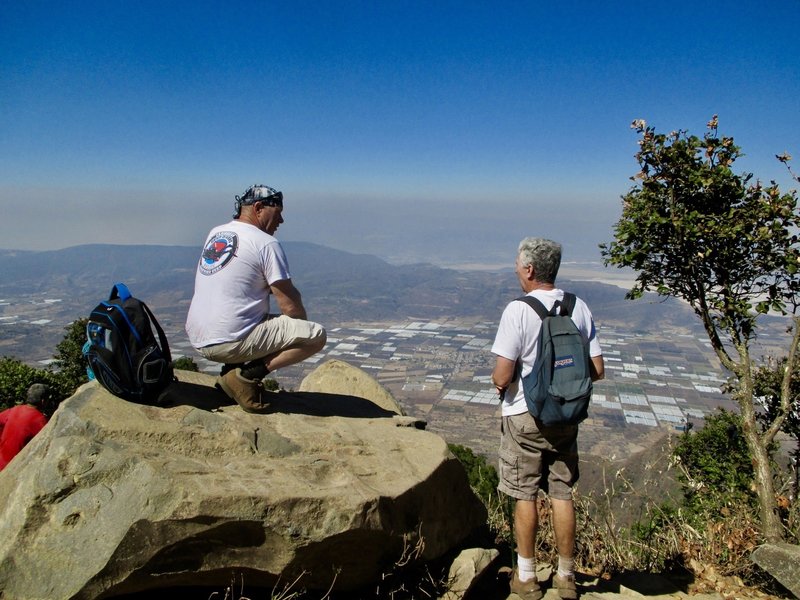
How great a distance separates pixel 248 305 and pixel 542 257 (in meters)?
2.41

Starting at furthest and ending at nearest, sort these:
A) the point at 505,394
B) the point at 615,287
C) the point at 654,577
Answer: the point at 615,287 → the point at 654,577 → the point at 505,394

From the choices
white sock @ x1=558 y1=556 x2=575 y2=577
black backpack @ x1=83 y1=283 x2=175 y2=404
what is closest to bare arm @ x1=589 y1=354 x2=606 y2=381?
white sock @ x1=558 y1=556 x2=575 y2=577

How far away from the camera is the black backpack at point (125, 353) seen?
4.07 m

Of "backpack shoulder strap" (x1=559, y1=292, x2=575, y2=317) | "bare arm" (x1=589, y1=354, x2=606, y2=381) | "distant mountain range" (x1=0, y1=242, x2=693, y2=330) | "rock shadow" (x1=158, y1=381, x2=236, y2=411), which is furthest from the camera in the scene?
"distant mountain range" (x1=0, y1=242, x2=693, y2=330)

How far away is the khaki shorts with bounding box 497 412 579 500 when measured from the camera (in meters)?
3.84

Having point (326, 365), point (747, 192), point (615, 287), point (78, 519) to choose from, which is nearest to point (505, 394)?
point (78, 519)

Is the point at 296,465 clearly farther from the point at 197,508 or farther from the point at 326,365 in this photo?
the point at 326,365

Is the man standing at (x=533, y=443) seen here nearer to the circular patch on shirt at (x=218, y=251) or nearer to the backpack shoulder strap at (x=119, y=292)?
the circular patch on shirt at (x=218, y=251)

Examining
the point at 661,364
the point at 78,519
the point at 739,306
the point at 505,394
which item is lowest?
the point at 661,364

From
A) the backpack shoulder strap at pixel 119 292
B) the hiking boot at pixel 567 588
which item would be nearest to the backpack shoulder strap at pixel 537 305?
the hiking boot at pixel 567 588

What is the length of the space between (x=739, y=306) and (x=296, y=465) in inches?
198

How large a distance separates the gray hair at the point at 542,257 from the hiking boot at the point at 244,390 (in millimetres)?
2494

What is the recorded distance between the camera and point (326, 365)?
7.12 meters

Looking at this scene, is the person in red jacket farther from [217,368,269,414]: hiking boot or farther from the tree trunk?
the tree trunk
